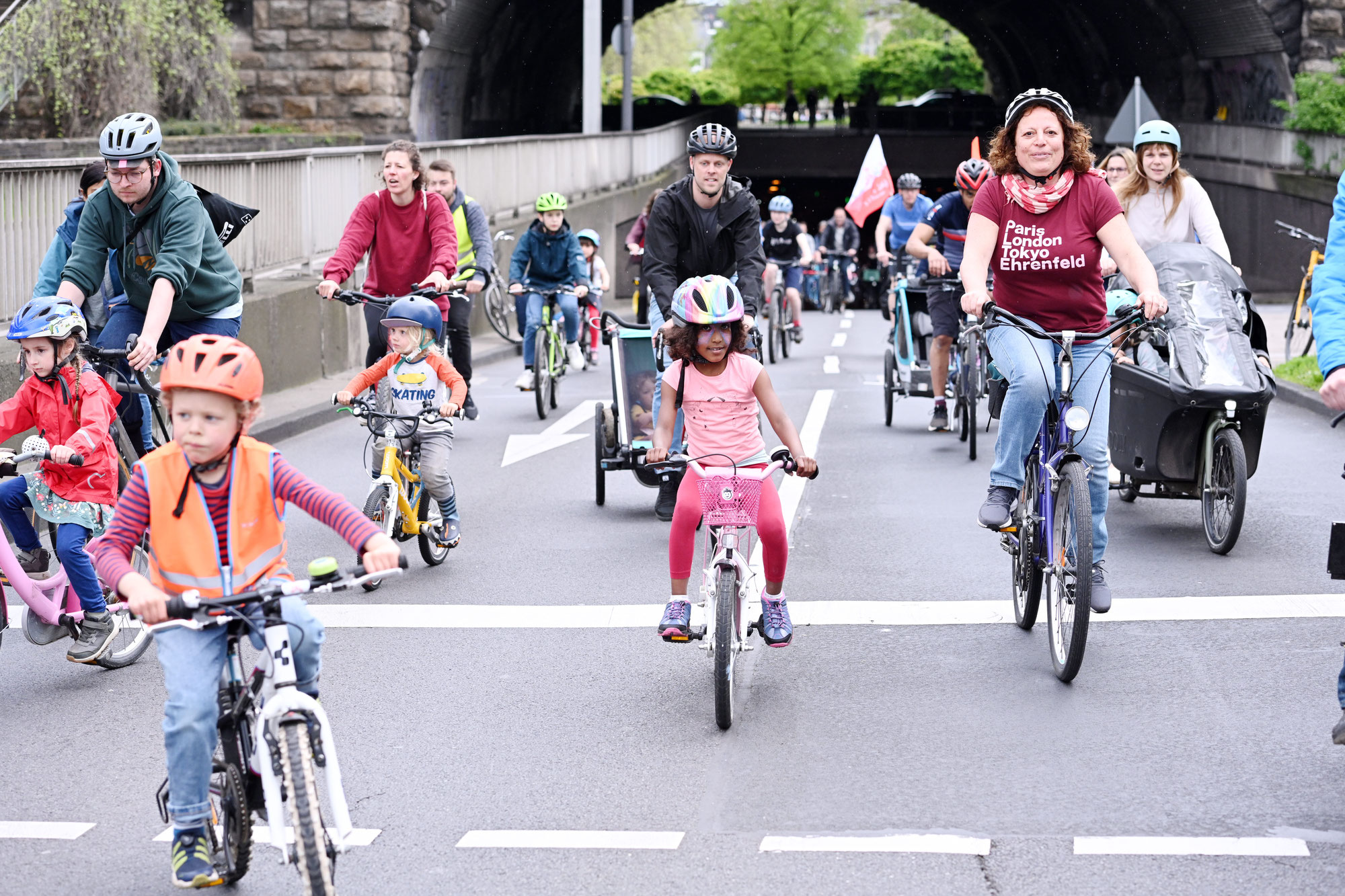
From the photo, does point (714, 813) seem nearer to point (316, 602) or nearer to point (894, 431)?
point (316, 602)

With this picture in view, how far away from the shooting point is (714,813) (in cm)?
522

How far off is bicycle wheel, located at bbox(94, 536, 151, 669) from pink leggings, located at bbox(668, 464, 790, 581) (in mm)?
2128

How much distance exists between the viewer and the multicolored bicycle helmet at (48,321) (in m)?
6.57

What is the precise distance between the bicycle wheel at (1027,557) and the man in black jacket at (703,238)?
242 centimetres

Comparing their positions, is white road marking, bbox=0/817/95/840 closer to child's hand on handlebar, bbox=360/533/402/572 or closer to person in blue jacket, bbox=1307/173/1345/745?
child's hand on handlebar, bbox=360/533/402/572

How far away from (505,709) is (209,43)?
904 inches

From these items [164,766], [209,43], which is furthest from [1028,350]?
[209,43]

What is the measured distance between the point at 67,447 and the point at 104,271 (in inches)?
65.5

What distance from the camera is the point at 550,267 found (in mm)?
16188

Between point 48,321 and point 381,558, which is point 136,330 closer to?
point 48,321

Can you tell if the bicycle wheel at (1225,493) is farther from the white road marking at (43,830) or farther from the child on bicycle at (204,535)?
the white road marking at (43,830)

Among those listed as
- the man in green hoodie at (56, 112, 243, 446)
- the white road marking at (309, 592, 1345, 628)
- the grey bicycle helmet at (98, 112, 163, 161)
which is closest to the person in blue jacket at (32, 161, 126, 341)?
the man in green hoodie at (56, 112, 243, 446)

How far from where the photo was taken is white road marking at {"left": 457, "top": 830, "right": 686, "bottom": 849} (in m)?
4.96

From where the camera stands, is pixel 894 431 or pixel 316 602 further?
pixel 894 431
